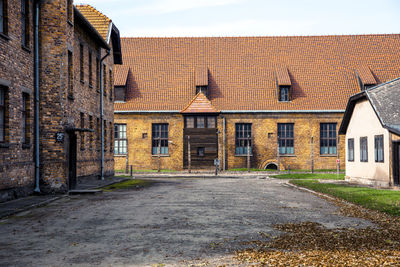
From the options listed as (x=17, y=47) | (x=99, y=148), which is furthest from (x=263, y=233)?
(x=99, y=148)

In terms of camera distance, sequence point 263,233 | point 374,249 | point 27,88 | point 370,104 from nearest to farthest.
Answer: point 374,249, point 263,233, point 27,88, point 370,104

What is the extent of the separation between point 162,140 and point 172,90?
4165 mm

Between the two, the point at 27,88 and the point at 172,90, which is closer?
the point at 27,88

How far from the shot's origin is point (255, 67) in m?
42.7

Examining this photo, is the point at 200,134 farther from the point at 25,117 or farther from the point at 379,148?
the point at 25,117

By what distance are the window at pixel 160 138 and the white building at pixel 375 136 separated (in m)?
17.5

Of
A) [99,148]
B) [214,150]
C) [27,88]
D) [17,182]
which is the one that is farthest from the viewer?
[214,150]

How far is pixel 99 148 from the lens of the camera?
93.5 ft

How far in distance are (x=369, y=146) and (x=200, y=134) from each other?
727 inches

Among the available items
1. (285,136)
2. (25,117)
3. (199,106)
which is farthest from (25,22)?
(285,136)

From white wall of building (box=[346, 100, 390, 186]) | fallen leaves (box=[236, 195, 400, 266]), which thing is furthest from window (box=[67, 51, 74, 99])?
fallen leaves (box=[236, 195, 400, 266])

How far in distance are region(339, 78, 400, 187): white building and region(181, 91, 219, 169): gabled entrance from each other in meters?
14.9

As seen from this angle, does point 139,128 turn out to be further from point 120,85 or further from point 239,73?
point 239,73

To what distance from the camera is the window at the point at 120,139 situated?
4085 centimetres
